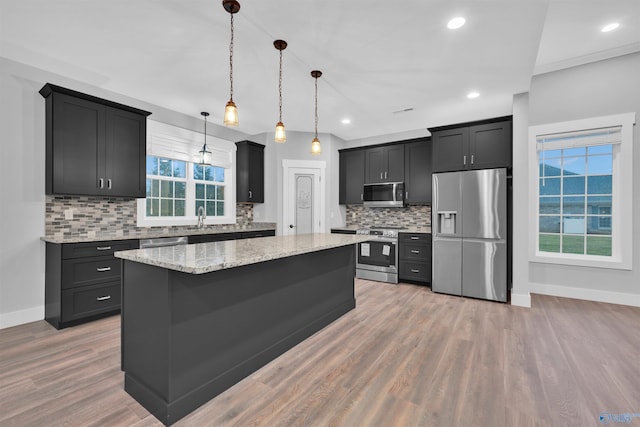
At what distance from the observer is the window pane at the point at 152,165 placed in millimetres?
4254

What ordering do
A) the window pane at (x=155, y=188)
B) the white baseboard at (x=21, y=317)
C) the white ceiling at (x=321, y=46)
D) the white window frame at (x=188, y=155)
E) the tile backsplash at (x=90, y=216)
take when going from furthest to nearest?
the window pane at (x=155, y=188)
the white window frame at (x=188, y=155)
the tile backsplash at (x=90, y=216)
the white baseboard at (x=21, y=317)
the white ceiling at (x=321, y=46)

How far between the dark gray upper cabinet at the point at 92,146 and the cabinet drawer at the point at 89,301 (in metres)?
1.08

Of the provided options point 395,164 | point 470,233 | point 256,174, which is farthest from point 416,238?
point 256,174

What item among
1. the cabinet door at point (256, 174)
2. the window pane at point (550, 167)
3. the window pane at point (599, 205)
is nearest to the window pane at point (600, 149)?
the window pane at point (550, 167)

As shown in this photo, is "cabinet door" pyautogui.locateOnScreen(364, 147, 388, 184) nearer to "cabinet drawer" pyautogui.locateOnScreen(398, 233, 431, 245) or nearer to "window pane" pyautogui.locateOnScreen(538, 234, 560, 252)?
"cabinet drawer" pyautogui.locateOnScreen(398, 233, 431, 245)

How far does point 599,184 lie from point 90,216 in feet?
22.1

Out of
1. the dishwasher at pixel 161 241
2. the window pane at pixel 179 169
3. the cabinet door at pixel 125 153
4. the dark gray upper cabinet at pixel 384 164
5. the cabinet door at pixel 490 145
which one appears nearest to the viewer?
the cabinet door at pixel 125 153

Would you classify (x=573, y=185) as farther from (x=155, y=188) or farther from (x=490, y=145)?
(x=155, y=188)

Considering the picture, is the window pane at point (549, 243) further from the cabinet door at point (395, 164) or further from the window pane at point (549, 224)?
the cabinet door at point (395, 164)

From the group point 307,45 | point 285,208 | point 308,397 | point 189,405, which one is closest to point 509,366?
point 308,397

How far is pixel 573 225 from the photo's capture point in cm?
414

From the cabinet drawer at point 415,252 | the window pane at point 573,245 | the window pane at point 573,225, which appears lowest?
the cabinet drawer at point 415,252

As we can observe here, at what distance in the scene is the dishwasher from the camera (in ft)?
11.7

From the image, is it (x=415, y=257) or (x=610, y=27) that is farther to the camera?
(x=415, y=257)
